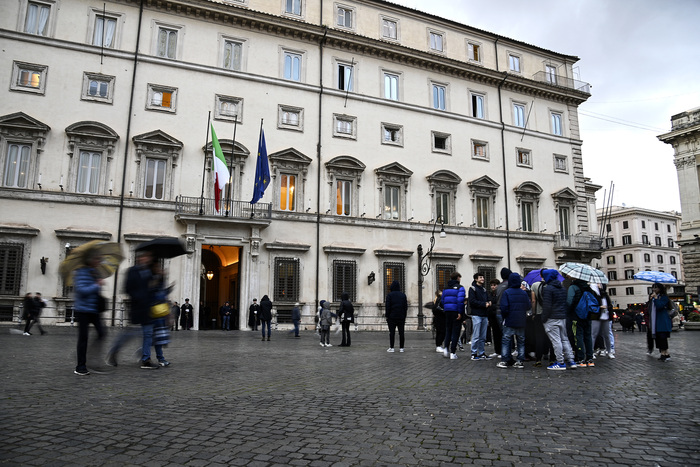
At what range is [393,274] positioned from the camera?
94.7 feet

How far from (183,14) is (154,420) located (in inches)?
1022

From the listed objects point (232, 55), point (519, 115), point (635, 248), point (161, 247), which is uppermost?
point (232, 55)

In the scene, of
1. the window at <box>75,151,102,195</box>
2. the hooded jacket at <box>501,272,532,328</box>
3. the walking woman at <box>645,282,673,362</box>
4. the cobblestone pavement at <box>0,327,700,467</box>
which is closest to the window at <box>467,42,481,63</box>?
the window at <box>75,151,102,195</box>

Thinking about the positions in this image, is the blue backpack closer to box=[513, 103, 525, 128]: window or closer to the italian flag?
the italian flag

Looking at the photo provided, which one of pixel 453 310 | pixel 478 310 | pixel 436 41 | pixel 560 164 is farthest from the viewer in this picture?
pixel 560 164

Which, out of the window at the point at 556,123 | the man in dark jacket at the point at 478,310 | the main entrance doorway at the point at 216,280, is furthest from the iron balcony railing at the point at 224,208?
the window at the point at 556,123

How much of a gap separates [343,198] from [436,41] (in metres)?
13.0

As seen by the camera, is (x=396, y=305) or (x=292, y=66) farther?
(x=292, y=66)

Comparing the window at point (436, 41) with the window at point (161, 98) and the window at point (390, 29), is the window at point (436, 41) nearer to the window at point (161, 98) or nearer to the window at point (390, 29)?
the window at point (390, 29)

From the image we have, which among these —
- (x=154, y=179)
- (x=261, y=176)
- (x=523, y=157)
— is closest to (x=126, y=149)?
(x=154, y=179)

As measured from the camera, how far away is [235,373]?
29.0ft

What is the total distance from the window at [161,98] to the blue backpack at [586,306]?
70.6ft

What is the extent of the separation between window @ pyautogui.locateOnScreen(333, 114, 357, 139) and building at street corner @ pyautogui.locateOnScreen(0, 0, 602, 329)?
0.09 meters

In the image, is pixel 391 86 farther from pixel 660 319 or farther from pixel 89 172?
pixel 660 319
